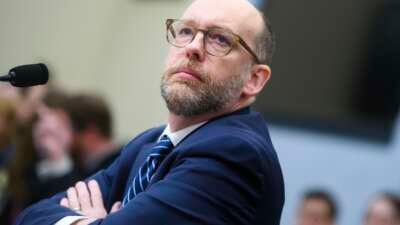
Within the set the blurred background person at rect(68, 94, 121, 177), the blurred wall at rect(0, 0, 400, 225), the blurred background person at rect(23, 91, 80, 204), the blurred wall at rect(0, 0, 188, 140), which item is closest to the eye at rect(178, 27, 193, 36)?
the blurred background person at rect(68, 94, 121, 177)

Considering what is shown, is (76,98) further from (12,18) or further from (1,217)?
(12,18)

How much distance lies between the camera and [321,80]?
5242mm

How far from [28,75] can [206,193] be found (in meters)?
0.46

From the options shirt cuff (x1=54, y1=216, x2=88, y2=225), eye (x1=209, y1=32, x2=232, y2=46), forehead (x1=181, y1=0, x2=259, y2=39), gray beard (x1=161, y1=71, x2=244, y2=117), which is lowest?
shirt cuff (x1=54, y1=216, x2=88, y2=225)

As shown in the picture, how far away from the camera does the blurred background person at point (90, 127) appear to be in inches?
148

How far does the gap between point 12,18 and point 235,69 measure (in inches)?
207

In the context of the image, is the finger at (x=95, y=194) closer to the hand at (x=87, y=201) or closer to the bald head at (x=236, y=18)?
the hand at (x=87, y=201)

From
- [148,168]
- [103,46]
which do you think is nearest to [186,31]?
[148,168]

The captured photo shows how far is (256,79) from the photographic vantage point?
201cm

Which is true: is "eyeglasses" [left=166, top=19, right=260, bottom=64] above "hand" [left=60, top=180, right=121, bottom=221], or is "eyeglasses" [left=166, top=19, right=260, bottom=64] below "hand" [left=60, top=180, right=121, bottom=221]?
above

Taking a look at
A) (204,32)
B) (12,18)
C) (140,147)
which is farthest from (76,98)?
(12,18)

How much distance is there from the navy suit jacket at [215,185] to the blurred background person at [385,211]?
2.03 metres

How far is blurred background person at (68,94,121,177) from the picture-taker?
377cm

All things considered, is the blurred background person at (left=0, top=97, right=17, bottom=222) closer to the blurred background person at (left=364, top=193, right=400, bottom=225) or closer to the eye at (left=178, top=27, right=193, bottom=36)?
the blurred background person at (left=364, top=193, right=400, bottom=225)
